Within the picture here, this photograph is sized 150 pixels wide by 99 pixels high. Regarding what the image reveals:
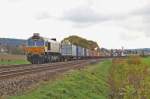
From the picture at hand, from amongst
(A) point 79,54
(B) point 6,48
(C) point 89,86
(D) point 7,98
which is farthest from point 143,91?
(B) point 6,48

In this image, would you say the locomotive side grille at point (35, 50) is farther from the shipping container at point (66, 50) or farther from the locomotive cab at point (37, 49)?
the shipping container at point (66, 50)

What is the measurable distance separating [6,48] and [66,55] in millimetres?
37456

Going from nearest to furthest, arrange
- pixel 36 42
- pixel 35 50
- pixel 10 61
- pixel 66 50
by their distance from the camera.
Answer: pixel 35 50, pixel 36 42, pixel 10 61, pixel 66 50

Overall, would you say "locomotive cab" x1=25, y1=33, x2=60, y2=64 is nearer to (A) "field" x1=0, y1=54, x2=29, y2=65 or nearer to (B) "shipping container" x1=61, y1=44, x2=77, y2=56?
(A) "field" x1=0, y1=54, x2=29, y2=65

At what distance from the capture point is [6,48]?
113938mm

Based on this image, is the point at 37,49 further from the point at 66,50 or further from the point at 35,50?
the point at 66,50

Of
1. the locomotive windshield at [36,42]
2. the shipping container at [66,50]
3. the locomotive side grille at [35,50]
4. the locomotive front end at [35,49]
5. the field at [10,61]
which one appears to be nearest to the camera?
the field at [10,61]

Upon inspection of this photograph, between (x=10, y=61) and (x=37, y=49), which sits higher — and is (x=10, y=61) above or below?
below

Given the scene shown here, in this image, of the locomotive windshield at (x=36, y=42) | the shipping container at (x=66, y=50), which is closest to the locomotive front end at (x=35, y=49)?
the locomotive windshield at (x=36, y=42)

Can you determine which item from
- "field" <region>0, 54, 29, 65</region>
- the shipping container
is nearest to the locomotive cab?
"field" <region>0, 54, 29, 65</region>

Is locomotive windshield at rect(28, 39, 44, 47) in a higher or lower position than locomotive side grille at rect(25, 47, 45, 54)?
higher

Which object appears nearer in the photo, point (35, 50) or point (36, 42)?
point (35, 50)

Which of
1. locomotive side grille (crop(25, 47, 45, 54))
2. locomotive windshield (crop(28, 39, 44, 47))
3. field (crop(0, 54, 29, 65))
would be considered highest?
locomotive windshield (crop(28, 39, 44, 47))

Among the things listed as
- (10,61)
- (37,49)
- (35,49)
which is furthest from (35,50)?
(10,61)
